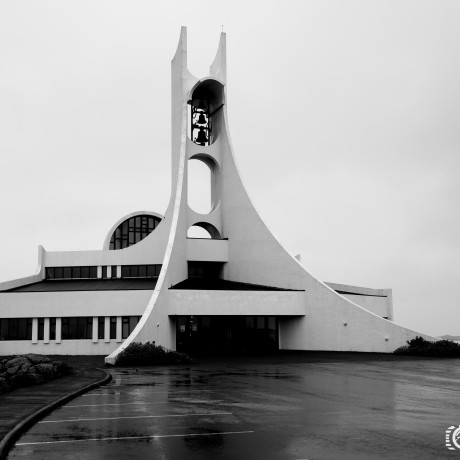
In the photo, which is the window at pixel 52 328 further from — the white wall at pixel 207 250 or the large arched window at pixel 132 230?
the large arched window at pixel 132 230

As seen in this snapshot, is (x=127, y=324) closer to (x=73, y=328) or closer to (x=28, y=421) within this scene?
(x=73, y=328)

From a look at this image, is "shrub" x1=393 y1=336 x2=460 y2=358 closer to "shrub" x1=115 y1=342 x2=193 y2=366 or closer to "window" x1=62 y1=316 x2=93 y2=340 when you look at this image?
"shrub" x1=115 y1=342 x2=193 y2=366

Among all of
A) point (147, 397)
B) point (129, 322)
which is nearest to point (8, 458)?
point (147, 397)

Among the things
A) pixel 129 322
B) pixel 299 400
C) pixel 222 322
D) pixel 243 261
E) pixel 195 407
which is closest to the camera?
pixel 195 407

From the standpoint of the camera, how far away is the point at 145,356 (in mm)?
23234

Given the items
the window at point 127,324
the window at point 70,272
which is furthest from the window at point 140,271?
the window at point 127,324

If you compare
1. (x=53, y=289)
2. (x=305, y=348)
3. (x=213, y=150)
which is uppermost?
(x=213, y=150)

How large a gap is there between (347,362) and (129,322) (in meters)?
12.5

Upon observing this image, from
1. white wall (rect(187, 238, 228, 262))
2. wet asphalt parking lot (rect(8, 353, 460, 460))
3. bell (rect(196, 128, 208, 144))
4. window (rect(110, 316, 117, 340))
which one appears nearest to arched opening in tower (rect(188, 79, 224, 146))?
bell (rect(196, 128, 208, 144))

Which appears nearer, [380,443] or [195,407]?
[380,443]

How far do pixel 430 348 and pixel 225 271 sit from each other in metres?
14.0

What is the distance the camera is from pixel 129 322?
30.5 metres

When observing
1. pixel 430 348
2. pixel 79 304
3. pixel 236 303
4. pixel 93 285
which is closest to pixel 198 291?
pixel 236 303

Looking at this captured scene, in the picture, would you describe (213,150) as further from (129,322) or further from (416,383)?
(416,383)
